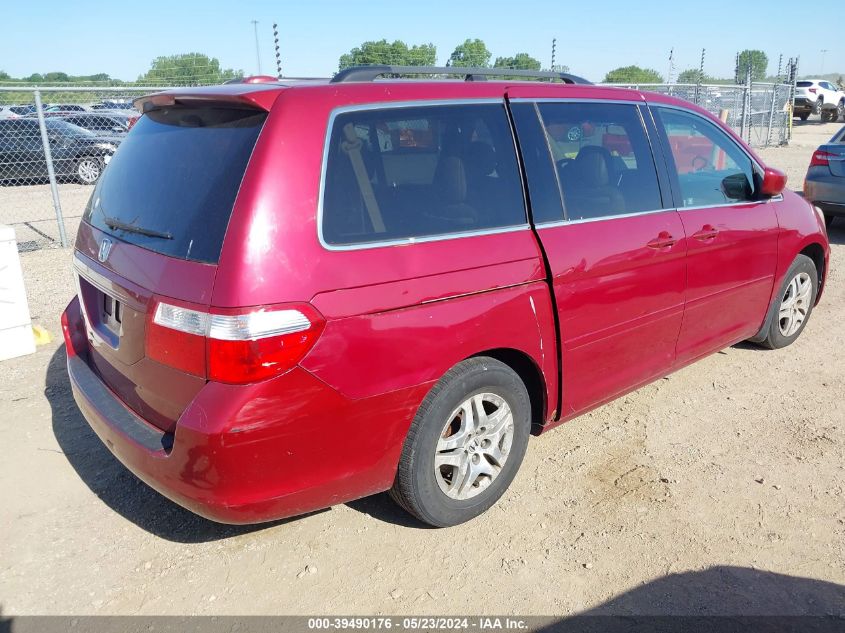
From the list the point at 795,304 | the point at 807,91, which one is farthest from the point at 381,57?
the point at 807,91

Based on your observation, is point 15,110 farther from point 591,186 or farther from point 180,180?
point 591,186

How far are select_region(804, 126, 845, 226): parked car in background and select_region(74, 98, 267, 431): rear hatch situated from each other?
8.37 m

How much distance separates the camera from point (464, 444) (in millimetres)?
3016

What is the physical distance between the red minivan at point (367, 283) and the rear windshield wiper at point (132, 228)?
0.02 meters

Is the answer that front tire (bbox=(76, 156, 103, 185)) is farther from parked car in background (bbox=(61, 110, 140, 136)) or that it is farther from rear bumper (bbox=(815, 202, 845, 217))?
rear bumper (bbox=(815, 202, 845, 217))

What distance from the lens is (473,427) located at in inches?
119

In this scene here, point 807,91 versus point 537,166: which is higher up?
point 807,91

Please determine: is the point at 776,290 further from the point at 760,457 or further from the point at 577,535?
the point at 577,535

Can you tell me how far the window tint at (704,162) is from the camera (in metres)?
3.98

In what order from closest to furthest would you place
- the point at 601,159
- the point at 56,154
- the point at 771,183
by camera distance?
the point at 601,159 → the point at 771,183 → the point at 56,154

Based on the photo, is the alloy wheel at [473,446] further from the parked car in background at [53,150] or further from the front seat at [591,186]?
the parked car in background at [53,150]

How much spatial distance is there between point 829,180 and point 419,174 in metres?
7.79

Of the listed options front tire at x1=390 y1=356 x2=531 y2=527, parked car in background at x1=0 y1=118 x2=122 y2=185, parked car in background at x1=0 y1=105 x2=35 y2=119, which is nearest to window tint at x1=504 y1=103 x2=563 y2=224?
front tire at x1=390 y1=356 x2=531 y2=527

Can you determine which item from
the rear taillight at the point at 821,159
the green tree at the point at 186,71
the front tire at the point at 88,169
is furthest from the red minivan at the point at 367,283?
the green tree at the point at 186,71
